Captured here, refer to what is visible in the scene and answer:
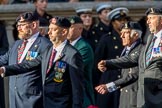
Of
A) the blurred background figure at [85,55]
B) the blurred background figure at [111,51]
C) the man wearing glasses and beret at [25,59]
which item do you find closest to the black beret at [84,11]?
the blurred background figure at [111,51]

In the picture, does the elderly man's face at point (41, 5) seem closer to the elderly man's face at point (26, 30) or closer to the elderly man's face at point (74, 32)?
the elderly man's face at point (74, 32)

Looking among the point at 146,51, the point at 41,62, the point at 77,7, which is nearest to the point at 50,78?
the point at 41,62

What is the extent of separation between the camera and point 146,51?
Result: 14.7 m

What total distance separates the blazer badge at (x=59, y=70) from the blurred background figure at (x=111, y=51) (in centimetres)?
277

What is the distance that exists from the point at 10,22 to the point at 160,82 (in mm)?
5221

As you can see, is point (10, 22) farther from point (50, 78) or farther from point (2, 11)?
point (50, 78)

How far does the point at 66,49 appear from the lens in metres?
14.8

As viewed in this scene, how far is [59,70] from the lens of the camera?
581 inches

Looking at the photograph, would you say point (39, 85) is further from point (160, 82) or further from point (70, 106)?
point (160, 82)

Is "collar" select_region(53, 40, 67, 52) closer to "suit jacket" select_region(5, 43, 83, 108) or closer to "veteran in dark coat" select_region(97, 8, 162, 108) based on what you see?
"suit jacket" select_region(5, 43, 83, 108)

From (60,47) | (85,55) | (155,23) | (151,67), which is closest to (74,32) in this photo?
(85,55)

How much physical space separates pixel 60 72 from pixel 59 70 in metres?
0.03

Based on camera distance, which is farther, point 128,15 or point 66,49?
point 128,15

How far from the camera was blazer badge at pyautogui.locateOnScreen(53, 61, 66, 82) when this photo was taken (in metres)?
14.7
